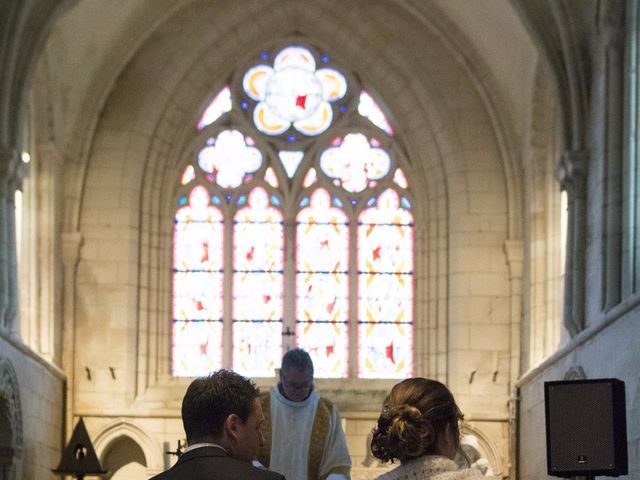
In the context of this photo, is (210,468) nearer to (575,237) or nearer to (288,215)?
(575,237)

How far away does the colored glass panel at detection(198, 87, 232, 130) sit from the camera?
18359 millimetres

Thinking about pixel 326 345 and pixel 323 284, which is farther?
pixel 323 284

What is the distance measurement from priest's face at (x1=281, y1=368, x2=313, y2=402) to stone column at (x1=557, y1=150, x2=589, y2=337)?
6896 millimetres

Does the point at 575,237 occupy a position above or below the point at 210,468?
above

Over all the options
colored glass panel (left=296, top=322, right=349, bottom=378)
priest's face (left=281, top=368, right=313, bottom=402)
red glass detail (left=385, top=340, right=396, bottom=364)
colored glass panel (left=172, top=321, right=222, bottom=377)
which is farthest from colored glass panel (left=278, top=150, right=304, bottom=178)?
priest's face (left=281, top=368, right=313, bottom=402)

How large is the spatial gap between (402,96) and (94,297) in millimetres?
4080

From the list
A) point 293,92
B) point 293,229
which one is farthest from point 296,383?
point 293,92

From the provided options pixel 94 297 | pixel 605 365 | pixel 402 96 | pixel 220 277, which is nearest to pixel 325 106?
pixel 402 96

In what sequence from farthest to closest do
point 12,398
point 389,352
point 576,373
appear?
point 389,352, point 12,398, point 576,373

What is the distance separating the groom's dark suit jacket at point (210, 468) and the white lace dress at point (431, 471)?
11.7 inches

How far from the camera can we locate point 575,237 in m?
14.5

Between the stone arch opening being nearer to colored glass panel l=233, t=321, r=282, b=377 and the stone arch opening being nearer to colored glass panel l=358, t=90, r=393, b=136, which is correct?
colored glass panel l=233, t=321, r=282, b=377

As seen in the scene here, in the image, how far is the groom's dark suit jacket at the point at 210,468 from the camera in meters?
3.88

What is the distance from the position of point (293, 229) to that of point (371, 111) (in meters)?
1.64
